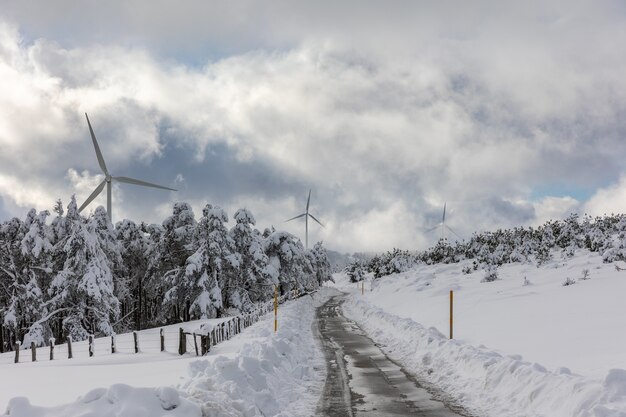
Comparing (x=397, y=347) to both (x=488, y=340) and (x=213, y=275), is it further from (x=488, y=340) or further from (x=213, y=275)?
(x=213, y=275)

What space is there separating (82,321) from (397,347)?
28645 millimetres

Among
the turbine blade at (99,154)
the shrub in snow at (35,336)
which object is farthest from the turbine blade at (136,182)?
the shrub in snow at (35,336)

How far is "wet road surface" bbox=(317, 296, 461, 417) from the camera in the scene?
A: 9.03 m

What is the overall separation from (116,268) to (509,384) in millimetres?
46357

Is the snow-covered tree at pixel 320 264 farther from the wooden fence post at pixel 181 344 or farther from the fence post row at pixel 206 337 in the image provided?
the wooden fence post at pixel 181 344

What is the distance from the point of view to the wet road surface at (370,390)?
9031 millimetres

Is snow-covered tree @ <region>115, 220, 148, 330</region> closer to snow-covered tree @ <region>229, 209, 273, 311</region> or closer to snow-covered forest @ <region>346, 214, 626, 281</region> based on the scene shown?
snow-covered tree @ <region>229, 209, 273, 311</region>

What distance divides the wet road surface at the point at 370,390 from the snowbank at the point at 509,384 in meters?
0.59

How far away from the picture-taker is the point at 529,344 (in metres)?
14.8

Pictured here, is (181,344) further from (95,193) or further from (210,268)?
(95,193)

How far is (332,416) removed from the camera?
8695mm

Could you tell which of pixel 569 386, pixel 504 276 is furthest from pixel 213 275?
pixel 569 386

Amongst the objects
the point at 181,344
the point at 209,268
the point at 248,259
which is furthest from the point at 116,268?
the point at 181,344

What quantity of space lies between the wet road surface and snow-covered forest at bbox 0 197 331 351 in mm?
26208
